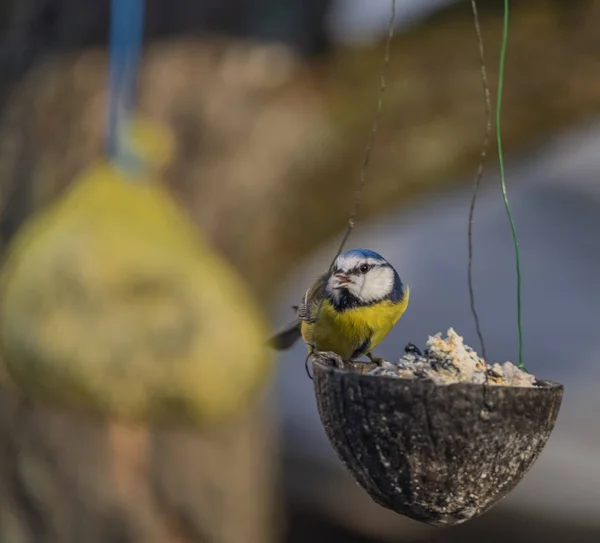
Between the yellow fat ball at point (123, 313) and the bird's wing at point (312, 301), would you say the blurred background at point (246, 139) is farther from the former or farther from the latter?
the bird's wing at point (312, 301)

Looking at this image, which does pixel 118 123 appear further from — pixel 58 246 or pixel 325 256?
pixel 325 256

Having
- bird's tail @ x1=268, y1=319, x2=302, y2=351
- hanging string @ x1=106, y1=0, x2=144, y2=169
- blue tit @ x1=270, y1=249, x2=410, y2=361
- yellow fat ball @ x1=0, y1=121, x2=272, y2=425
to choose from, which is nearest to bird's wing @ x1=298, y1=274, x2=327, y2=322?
blue tit @ x1=270, y1=249, x2=410, y2=361

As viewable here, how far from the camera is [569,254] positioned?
4.95 m

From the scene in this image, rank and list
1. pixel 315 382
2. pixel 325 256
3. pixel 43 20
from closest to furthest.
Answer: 1. pixel 315 382
2. pixel 43 20
3. pixel 325 256

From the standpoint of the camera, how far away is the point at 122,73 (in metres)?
3.28

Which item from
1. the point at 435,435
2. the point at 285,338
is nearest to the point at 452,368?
the point at 435,435

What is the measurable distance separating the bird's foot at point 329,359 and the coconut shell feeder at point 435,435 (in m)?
0.14

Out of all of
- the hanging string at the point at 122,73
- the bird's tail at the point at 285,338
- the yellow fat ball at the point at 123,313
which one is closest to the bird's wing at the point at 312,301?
the bird's tail at the point at 285,338

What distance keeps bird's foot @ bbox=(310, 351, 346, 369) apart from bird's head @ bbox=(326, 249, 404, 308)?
0.08 metres

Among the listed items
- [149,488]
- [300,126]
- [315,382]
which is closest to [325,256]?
[300,126]

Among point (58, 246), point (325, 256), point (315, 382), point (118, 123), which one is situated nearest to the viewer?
point (315, 382)

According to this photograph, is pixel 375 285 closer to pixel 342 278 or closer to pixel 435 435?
pixel 342 278

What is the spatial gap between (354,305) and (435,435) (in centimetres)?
33

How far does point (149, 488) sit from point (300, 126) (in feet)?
4.55
